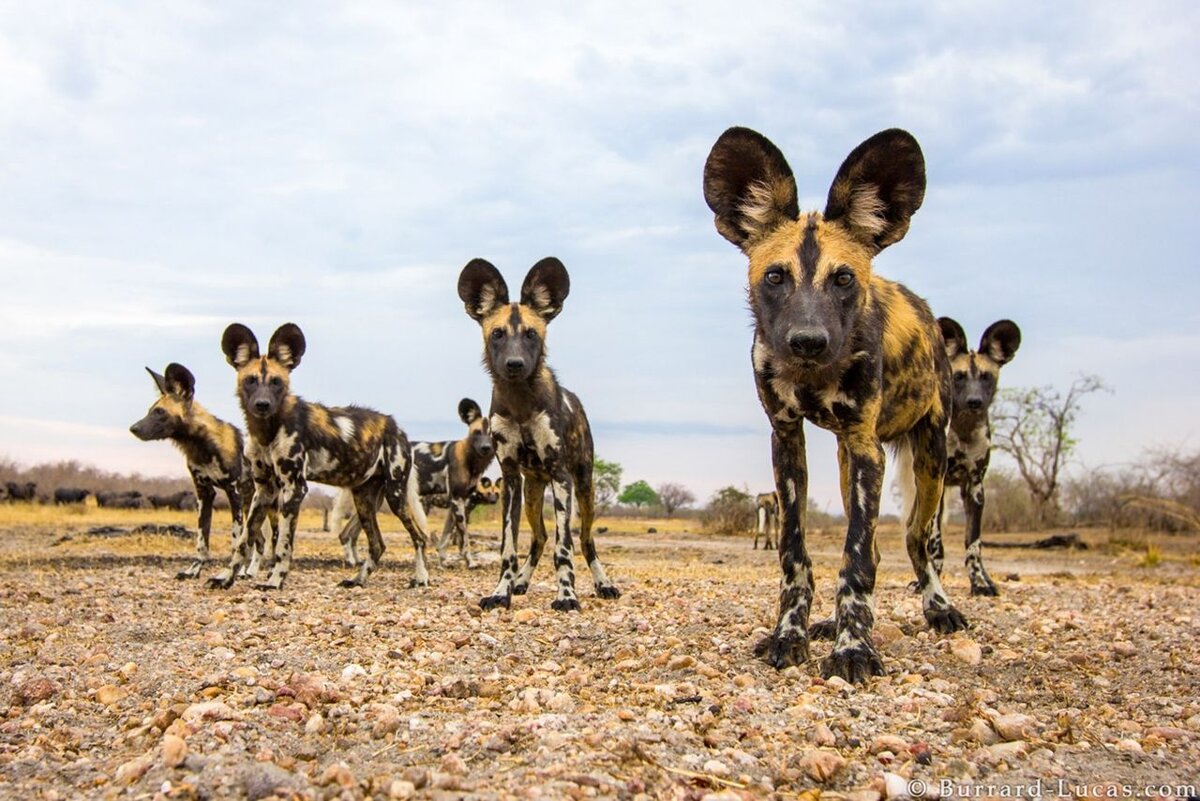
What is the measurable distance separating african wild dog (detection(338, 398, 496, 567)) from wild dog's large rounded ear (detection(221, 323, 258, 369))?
198 inches

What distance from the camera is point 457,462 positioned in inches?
683

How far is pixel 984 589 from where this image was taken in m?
9.96

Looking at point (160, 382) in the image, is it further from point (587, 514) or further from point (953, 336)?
point (953, 336)

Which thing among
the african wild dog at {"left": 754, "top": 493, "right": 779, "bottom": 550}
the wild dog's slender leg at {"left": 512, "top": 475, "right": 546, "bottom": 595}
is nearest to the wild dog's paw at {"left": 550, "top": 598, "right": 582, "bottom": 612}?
the wild dog's slender leg at {"left": 512, "top": 475, "right": 546, "bottom": 595}

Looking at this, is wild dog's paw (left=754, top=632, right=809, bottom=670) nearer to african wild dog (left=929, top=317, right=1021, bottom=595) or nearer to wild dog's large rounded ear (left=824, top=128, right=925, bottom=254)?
wild dog's large rounded ear (left=824, top=128, right=925, bottom=254)

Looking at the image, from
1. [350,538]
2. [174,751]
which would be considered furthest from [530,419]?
[350,538]

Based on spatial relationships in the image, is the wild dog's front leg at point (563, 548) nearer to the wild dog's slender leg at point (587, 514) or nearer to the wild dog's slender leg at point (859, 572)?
the wild dog's slender leg at point (587, 514)

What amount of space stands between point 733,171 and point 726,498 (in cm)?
3178

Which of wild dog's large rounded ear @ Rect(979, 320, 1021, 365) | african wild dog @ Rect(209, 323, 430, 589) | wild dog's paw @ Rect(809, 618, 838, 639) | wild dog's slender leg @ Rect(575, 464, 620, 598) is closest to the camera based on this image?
wild dog's paw @ Rect(809, 618, 838, 639)

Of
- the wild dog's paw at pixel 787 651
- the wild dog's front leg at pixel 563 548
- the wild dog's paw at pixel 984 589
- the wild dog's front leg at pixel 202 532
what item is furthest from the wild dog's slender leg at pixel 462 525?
the wild dog's paw at pixel 787 651

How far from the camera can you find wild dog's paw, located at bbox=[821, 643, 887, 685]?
4812 millimetres

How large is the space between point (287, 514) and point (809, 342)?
7401mm

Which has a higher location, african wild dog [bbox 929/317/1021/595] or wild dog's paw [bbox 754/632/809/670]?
african wild dog [bbox 929/317/1021/595]

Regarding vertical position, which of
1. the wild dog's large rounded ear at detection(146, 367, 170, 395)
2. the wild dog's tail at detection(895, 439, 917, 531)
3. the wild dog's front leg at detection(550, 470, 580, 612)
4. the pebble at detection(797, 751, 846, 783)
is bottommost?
the pebble at detection(797, 751, 846, 783)
